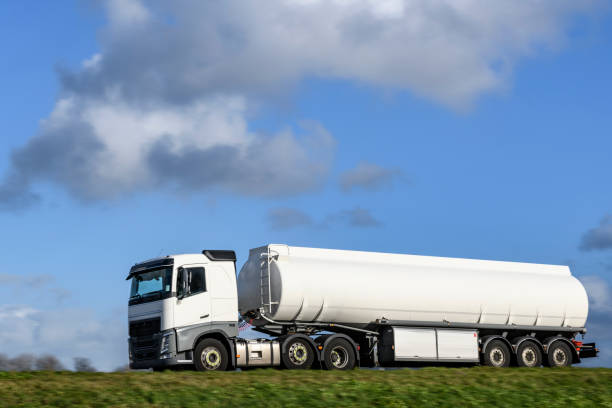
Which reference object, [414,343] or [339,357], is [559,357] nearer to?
[414,343]

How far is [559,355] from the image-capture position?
33.4 m

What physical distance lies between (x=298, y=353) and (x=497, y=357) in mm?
9381

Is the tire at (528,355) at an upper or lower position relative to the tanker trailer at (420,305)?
lower

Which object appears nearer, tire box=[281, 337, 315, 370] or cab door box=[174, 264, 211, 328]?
cab door box=[174, 264, 211, 328]

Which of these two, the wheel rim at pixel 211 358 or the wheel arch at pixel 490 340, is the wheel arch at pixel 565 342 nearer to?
the wheel arch at pixel 490 340

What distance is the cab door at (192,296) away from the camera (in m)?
25.0

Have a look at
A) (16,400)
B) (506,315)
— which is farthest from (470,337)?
(16,400)

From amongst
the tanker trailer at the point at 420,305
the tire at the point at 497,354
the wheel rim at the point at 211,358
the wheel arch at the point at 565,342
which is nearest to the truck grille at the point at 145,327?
the wheel rim at the point at 211,358

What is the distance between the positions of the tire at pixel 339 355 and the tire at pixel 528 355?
816cm

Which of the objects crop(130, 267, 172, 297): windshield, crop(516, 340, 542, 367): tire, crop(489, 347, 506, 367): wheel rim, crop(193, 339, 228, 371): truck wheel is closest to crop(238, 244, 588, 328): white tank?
crop(516, 340, 542, 367): tire

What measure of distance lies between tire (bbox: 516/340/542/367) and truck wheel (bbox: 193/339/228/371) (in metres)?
12.9

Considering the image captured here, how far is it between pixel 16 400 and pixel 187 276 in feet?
26.6

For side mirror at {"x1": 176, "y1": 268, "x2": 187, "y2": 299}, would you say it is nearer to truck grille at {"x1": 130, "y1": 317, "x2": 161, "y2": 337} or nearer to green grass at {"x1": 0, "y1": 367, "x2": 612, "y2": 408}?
truck grille at {"x1": 130, "y1": 317, "x2": 161, "y2": 337}

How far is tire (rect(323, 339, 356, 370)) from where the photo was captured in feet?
89.4
